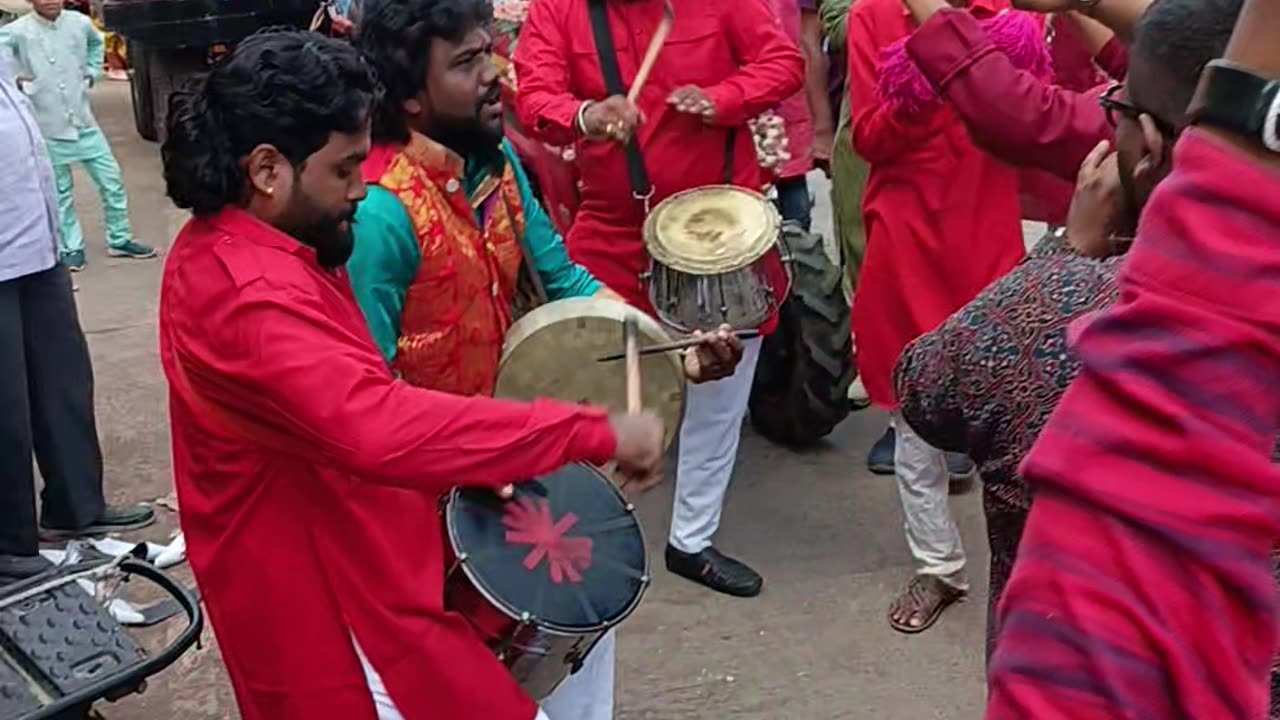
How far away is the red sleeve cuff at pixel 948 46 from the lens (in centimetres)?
271

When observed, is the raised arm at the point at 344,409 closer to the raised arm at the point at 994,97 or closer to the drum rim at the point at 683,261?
the raised arm at the point at 994,97

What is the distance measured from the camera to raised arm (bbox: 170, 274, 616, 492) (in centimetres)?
224

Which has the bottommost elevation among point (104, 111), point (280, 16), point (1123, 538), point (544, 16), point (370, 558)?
point (104, 111)

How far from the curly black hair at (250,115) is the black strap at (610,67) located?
69.9 inches

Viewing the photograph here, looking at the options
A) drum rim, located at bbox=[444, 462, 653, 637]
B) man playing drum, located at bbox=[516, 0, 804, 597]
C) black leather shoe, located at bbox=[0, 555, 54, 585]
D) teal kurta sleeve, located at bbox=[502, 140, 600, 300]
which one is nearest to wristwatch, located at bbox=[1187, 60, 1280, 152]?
drum rim, located at bbox=[444, 462, 653, 637]

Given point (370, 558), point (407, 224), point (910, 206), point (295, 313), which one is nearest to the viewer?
point (295, 313)

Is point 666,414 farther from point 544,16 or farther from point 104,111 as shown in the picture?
point 104,111

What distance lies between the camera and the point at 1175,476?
0.91m

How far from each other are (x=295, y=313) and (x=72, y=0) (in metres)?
12.4

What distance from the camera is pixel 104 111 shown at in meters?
13.0

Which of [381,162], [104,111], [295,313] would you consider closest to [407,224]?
[381,162]

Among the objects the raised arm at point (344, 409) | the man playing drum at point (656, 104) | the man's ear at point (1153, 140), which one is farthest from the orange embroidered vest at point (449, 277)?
the man's ear at point (1153, 140)

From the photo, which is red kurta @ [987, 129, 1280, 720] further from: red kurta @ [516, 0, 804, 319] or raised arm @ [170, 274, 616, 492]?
red kurta @ [516, 0, 804, 319]

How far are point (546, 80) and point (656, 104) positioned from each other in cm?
32
